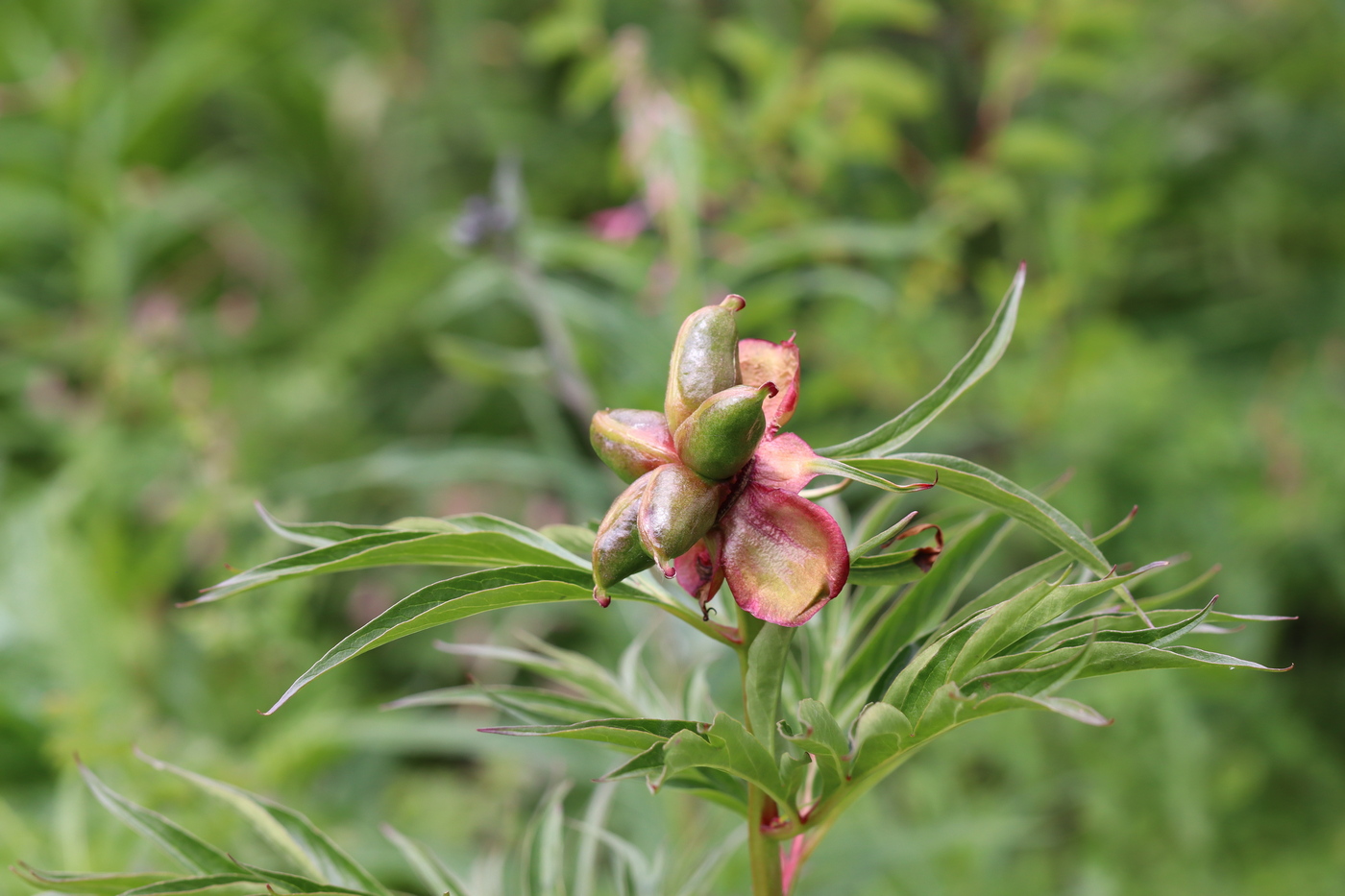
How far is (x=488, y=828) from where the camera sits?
959 mm

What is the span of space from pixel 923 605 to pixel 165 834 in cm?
26

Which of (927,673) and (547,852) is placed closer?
(927,673)

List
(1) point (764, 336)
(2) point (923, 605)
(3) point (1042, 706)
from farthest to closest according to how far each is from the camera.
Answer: (1) point (764, 336)
(2) point (923, 605)
(3) point (1042, 706)

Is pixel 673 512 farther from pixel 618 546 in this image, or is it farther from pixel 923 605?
pixel 923 605

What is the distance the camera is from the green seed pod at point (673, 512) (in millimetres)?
225

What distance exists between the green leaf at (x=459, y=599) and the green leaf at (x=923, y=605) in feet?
0.34

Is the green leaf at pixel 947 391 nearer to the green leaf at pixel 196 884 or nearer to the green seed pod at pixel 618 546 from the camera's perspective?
the green seed pod at pixel 618 546

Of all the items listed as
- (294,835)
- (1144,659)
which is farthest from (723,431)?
(294,835)

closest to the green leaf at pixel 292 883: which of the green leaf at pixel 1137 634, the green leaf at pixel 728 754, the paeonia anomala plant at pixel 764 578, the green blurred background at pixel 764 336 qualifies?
the paeonia anomala plant at pixel 764 578

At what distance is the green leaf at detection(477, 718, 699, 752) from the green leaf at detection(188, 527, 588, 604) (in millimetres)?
44

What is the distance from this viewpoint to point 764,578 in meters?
0.24

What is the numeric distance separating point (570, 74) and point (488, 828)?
1.38m

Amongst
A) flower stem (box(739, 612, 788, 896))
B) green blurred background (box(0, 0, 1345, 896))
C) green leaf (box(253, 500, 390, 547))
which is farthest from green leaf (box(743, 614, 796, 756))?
green blurred background (box(0, 0, 1345, 896))

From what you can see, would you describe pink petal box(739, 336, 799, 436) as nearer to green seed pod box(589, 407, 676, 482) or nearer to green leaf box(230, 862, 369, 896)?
green seed pod box(589, 407, 676, 482)
